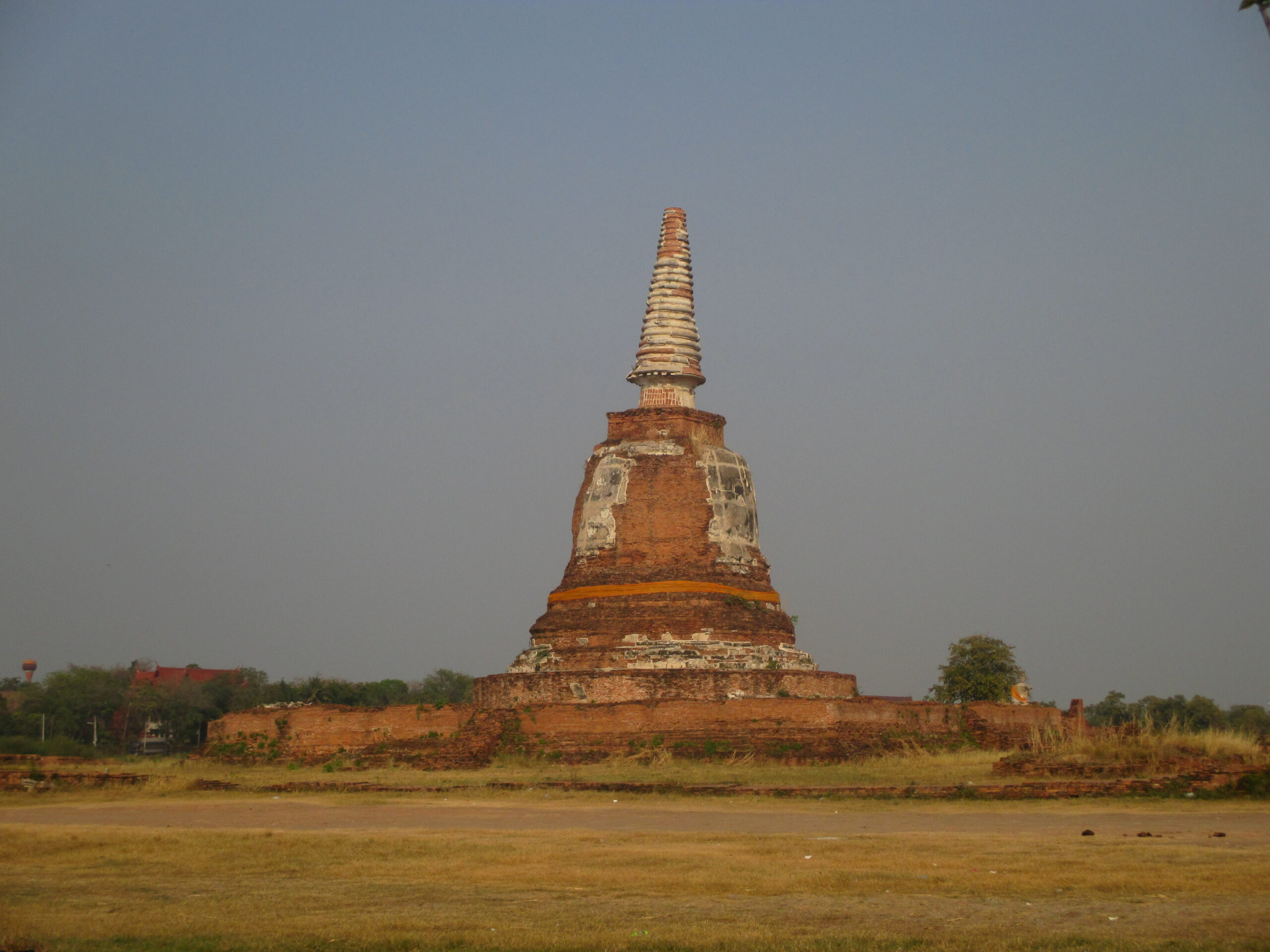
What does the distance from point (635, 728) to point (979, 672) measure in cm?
1626

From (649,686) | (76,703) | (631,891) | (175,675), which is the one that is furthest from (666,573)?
(175,675)

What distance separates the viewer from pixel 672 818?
17.9 meters

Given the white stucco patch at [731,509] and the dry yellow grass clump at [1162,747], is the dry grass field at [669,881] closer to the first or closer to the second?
the dry yellow grass clump at [1162,747]

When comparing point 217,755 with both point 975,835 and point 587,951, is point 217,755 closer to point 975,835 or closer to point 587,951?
point 975,835

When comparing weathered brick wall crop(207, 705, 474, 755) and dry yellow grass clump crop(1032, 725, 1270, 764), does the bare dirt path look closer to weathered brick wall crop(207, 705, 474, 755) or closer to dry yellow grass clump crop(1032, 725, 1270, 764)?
dry yellow grass clump crop(1032, 725, 1270, 764)

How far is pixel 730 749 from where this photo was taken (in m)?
26.6

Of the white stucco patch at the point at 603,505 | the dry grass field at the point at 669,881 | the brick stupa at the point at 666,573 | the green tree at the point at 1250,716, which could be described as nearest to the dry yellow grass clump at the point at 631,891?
the dry grass field at the point at 669,881

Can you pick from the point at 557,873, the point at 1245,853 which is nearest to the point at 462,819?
the point at 557,873

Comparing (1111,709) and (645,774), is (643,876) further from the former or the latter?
(1111,709)

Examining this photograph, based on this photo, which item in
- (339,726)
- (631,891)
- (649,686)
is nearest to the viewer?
(631,891)

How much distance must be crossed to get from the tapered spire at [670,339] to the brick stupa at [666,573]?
34 millimetres

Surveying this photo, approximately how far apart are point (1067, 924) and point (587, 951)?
11.0 feet

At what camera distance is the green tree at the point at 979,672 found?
39.9 m

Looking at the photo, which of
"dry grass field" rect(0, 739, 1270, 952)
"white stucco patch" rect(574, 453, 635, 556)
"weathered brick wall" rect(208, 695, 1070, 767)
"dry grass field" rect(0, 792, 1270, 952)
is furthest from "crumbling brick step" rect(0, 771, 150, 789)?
"white stucco patch" rect(574, 453, 635, 556)
